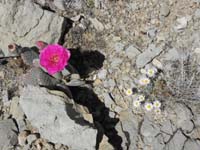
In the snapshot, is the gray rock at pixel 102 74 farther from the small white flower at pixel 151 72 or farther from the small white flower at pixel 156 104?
the small white flower at pixel 156 104

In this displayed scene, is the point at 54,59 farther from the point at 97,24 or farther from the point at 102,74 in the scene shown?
the point at 97,24

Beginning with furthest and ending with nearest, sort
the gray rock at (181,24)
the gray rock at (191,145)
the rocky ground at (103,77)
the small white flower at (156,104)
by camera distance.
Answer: the gray rock at (181,24) < the small white flower at (156,104) < the gray rock at (191,145) < the rocky ground at (103,77)

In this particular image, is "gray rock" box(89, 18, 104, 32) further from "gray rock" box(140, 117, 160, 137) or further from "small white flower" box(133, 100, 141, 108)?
"gray rock" box(140, 117, 160, 137)

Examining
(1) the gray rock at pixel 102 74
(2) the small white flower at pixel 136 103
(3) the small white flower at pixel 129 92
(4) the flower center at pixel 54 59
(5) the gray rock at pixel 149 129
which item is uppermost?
(4) the flower center at pixel 54 59

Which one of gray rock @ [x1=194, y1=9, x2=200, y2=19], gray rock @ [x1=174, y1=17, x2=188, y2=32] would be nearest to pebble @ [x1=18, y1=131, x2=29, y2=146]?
gray rock @ [x1=174, y1=17, x2=188, y2=32]

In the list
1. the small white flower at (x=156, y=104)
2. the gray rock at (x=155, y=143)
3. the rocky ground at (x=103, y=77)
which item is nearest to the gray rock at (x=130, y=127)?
the rocky ground at (x=103, y=77)

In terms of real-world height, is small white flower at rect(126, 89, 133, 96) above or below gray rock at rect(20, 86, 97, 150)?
above

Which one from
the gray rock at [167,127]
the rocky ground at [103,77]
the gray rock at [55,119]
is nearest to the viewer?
the gray rock at [55,119]

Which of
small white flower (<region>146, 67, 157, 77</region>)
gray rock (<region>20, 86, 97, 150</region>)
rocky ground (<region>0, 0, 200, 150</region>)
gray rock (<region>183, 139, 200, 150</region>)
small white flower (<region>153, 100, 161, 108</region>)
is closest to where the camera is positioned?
gray rock (<region>20, 86, 97, 150</region>)
